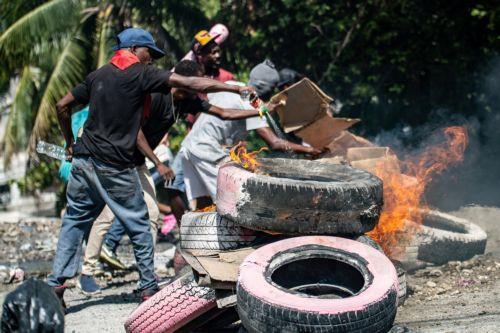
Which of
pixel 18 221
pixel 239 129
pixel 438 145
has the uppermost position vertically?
pixel 239 129

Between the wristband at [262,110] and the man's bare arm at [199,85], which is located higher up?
the man's bare arm at [199,85]

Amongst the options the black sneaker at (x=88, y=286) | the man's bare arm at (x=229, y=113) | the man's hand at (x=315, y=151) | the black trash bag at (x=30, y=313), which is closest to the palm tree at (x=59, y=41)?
the man's hand at (x=315, y=151)

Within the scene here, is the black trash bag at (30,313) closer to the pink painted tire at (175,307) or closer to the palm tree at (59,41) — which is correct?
the pink painted tire at (175,307)

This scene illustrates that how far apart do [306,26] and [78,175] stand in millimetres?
6340

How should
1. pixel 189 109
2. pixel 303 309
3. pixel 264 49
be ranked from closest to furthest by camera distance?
pixel 303 309, pixel 189 109, pixel 264 49

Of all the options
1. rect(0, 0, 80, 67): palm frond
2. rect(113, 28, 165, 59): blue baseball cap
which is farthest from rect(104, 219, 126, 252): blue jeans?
rect(0, 0, 80, 67): palm frond

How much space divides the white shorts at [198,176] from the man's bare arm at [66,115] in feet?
4.99

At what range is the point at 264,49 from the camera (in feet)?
40.5

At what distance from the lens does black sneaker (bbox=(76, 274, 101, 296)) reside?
723 centimetres

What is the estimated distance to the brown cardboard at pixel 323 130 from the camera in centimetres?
833

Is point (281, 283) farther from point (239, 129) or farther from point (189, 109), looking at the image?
point (239, 129)

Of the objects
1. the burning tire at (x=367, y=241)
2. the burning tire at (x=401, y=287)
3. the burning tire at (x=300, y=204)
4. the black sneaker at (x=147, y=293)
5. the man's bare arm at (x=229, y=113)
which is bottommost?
the burning tire at (x=401, y=287)

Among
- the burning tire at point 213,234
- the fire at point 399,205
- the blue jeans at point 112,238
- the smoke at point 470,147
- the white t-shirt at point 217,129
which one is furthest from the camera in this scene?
the smoke at point 470,147

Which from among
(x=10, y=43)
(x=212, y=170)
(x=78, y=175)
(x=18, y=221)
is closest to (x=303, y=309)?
(x=78, y=175)
